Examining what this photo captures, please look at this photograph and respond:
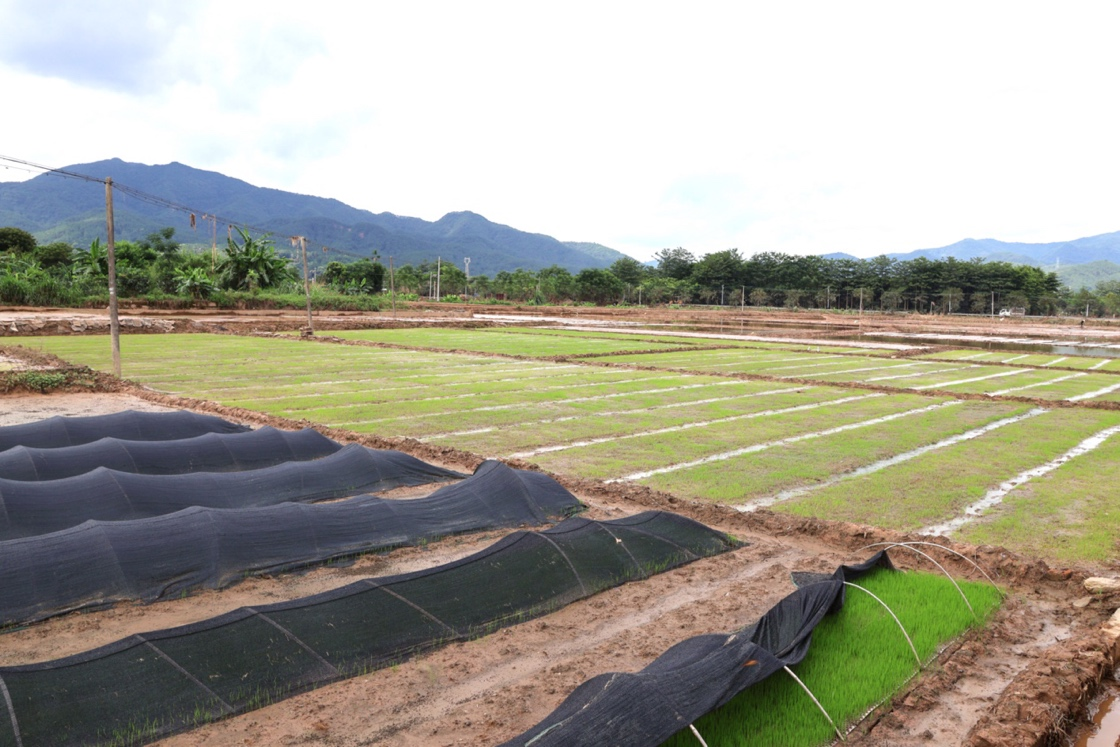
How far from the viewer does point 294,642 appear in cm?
500

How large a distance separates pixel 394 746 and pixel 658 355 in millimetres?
27149

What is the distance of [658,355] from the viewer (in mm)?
30734

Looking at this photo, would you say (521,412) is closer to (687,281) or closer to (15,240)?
(15,240)

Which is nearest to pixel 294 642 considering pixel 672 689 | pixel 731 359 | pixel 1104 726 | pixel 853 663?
pixel 672 689

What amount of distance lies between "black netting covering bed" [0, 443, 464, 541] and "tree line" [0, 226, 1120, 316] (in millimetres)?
51693

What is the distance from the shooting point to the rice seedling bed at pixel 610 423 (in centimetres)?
1273

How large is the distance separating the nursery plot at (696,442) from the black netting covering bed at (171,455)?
12.4 ft

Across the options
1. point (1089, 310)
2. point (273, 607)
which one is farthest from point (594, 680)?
point (1089, 310)

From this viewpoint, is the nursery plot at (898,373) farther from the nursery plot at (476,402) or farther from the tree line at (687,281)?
the tree line at (687,281)

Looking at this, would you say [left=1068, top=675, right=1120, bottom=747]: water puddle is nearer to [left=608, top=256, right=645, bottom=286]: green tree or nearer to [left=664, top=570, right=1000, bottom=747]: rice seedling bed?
[left=664, top=570, right=1000, bottom=747]: rice seedling bed

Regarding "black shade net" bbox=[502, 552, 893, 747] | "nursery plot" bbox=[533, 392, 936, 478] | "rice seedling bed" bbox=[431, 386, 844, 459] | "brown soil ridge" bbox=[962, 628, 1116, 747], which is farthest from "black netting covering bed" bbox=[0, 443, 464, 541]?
"brown soil ridge" bbox=[962, 628, 1116, 747]

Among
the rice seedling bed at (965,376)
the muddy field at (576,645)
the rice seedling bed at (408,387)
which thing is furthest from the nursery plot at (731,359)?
the muddy field at (576,645)

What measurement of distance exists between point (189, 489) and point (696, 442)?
27.2ft

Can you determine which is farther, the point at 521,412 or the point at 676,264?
the point at 676,264
